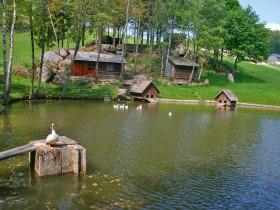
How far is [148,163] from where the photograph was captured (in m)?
23.3

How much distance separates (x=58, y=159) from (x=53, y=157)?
0.37m

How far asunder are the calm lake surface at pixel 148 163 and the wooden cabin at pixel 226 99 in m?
18.2

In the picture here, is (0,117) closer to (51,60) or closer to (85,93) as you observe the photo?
(85,93)

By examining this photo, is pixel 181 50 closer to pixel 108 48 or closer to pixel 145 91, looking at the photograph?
pixel 108 48

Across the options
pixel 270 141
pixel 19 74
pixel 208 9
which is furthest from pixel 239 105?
pixel 19 74

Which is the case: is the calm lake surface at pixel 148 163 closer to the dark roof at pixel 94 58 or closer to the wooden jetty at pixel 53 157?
the wooden jetty at pixel 53 157

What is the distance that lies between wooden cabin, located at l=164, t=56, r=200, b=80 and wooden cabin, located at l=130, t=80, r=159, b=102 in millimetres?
18569

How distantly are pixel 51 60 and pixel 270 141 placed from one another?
153ft

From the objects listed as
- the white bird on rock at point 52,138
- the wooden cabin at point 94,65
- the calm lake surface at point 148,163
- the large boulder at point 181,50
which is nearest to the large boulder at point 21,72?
the wooden cabin at point 94,65

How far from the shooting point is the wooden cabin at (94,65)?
69938 millimetres

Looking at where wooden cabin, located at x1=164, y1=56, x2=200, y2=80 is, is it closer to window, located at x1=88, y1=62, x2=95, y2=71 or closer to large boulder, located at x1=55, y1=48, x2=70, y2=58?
window, located at x1=88, y1=62, x2=95, y2=71

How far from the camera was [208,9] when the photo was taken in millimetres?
77812

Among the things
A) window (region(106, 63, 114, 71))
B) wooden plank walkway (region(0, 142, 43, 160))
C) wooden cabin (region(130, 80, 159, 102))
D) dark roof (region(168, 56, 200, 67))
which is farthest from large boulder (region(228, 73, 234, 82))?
wooden plank walkway (region(0, 142, 43, 160))

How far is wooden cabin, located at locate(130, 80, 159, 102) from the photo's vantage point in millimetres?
60344
